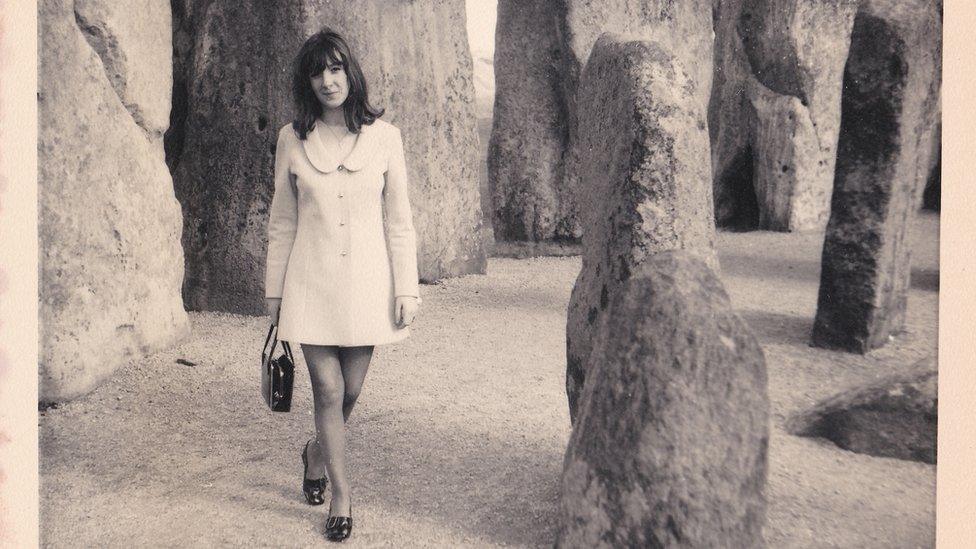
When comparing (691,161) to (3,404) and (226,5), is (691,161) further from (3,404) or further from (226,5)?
(226,5)

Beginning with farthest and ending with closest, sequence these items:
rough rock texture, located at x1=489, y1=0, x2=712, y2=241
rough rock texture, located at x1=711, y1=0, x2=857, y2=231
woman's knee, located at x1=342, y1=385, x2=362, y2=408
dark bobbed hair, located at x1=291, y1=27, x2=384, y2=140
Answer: rough rock texture, located at x1=711, y1=0, x2=857, y2=231 < rough rock texture, located at x1=489, y1=0, x2=712, y2=241 < woman's knee, located at x1=342, y1=385, x2=362, y2=408 < dark bobbed hair, located at x1=291, y1=27, x2=384, y2=140

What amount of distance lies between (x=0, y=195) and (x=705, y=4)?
6817 mm

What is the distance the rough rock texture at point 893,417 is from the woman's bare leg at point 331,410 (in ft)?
5.74

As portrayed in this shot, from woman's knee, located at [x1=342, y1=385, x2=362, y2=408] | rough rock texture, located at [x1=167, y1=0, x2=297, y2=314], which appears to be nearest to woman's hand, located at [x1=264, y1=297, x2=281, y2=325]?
woman's knee, located at [x1=342, y1=385, x2=362, y2=408]

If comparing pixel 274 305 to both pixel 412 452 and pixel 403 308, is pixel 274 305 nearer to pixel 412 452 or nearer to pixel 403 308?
pixel 403 308

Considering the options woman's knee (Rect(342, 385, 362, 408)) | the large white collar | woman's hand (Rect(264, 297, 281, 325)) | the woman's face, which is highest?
the woman's face

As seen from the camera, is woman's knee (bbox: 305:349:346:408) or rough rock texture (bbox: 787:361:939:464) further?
rough rock texture (bbox: 787:361:939:464)

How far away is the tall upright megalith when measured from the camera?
7.06 ft

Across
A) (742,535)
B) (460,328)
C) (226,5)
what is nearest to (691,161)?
(742,535)

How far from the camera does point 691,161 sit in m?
2.65

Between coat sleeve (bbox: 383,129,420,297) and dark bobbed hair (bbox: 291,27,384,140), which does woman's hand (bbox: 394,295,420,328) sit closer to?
coat sleeve (bbox: 383,129,420,297)

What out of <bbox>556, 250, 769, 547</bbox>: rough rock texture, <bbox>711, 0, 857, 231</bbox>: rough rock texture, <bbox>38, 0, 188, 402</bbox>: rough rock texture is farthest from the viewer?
<bbox>711, 0, 857, 231</bbox>: rough rock texture

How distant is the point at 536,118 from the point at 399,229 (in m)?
5.11

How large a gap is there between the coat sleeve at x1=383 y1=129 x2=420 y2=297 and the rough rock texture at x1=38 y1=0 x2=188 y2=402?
173 cm
